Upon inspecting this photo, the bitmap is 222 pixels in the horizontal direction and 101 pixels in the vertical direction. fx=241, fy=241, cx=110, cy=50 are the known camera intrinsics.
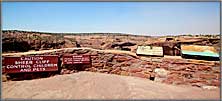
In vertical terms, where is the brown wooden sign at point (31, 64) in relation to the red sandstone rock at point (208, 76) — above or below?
above

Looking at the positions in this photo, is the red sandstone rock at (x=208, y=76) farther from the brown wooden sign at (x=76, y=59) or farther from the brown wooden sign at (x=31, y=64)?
the brown wooden sign at (x=31, y=64)

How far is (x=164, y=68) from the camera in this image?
28.9 ft

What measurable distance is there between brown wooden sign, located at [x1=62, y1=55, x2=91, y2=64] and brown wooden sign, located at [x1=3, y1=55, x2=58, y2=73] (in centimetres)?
37

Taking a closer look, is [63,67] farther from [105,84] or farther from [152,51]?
[152,51]

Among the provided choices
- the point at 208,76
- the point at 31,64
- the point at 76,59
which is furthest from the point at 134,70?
the point at 31,64

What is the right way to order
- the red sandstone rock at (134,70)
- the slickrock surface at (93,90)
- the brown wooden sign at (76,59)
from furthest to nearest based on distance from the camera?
the red sandstone rock at (134,70) → the brown wooden sign at (76,59) → the slickrock surface at (93,90)

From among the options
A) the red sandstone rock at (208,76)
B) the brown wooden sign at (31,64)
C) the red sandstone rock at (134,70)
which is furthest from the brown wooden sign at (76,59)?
the red sandstone rock at (208,76)

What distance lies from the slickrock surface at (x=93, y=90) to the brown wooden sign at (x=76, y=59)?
81 centimetres

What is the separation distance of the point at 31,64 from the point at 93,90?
2719 mm

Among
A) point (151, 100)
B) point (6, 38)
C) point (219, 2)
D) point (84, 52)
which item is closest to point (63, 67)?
point (84, 52)

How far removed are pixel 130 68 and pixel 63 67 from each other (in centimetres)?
254

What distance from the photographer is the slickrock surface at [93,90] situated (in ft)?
21.5

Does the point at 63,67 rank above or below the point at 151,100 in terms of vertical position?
above

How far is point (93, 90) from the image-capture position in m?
6.98
